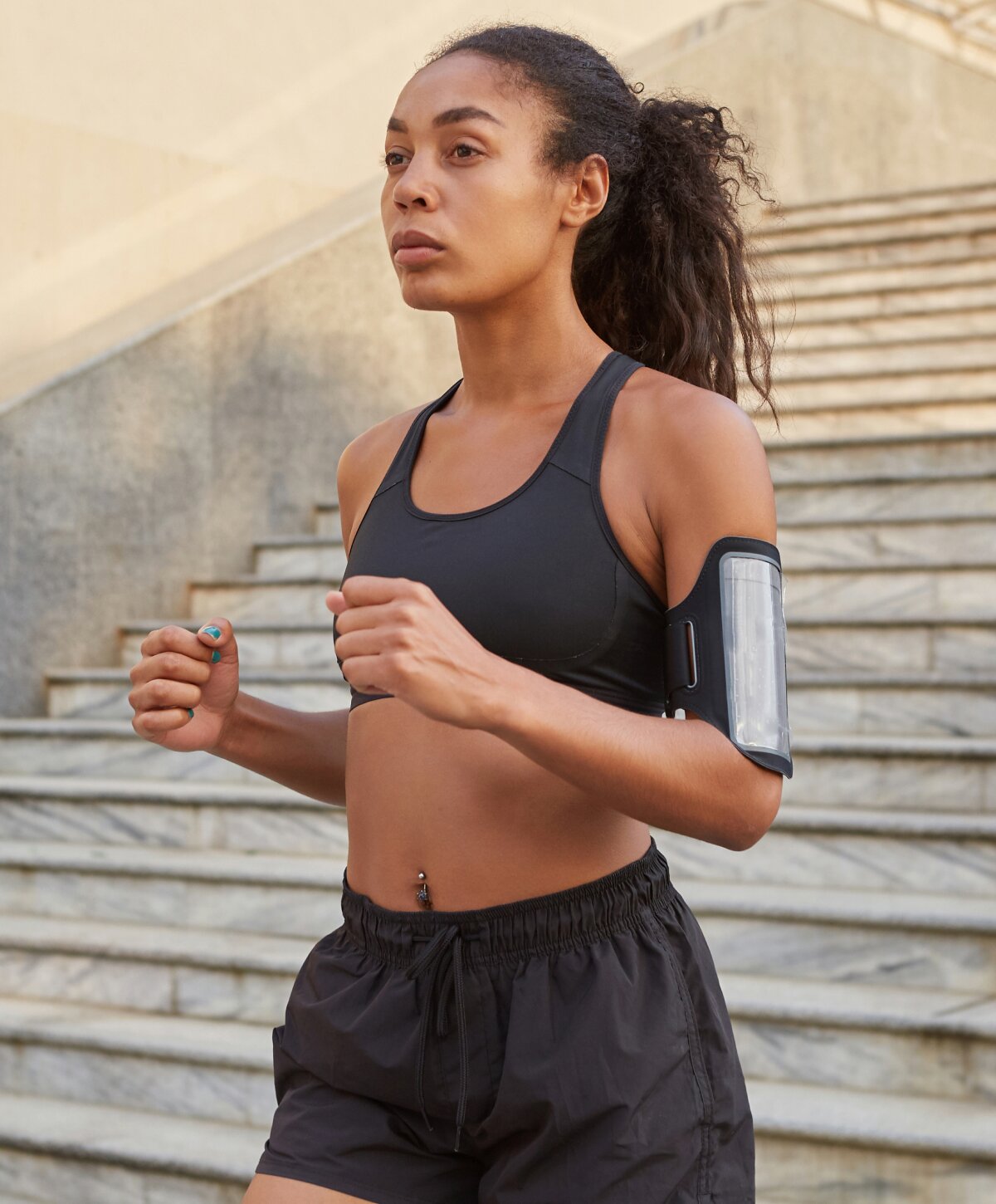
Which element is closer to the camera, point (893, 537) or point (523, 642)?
point (523, 642)

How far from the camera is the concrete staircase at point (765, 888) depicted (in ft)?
9.50

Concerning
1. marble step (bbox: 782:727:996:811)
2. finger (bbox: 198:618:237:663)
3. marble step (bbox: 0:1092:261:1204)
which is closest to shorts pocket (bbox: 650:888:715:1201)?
finger (bbox: 198:618:237:663)

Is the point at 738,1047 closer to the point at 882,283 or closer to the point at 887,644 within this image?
the point at 887,644

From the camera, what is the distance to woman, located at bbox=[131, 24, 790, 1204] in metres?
1.33

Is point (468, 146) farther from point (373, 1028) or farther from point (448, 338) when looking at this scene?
point (448, 338)

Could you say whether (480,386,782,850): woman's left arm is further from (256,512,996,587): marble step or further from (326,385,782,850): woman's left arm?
(256,512,996,587): marble step

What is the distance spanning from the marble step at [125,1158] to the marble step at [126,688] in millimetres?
1408

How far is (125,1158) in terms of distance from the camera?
3.00 m

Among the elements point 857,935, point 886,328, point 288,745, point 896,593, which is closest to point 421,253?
point 288,745

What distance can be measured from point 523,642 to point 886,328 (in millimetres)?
4967

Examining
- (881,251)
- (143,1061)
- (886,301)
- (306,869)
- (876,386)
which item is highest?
(881,251)

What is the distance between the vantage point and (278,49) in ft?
20.6

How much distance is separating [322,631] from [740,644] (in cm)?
345

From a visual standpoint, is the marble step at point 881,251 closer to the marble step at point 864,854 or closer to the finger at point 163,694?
the marble step at point 864,854
